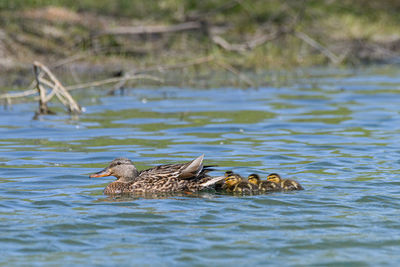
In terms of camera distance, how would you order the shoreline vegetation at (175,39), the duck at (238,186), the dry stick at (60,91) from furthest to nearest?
1. the shoreline vegetation at (175,39)
2. the dry stick at (60,91)
3. the duck at (238,186)

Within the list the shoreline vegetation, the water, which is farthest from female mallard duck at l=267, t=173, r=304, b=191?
the shoreline vegetation

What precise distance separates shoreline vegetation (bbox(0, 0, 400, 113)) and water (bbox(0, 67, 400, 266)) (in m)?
4.82

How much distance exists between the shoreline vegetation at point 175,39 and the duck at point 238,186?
12442mm

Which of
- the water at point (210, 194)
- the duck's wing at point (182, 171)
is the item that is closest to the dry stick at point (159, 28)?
the water at point (210, 194)

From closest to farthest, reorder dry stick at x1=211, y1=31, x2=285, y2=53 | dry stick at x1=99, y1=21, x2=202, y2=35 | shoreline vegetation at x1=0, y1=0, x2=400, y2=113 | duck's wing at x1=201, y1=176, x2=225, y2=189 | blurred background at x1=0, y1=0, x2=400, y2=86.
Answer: duck's wing at x1=201, y1=176, x2=225, y2=189 → dry stick at x1=211, y1=31, x2=285, y2=53 → shoreline vegetation at x1=0, y1=0, x2=400, y2=113 → blurred background at x1=0, y1=0, x2=400, y2=86 → dry stick at x1=99, y1=21, x2=202, y2=35

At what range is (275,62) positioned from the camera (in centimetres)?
2603

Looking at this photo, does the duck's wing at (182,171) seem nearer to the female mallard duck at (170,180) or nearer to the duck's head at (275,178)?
the female mallard duck at (170,180)

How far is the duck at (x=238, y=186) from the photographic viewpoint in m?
8.01

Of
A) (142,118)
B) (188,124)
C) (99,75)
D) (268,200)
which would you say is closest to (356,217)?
(268,200)

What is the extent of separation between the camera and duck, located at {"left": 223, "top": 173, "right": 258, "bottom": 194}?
8008 millimetres

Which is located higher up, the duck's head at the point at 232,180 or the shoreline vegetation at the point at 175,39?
the shoreline vegetation at the point at 175,39

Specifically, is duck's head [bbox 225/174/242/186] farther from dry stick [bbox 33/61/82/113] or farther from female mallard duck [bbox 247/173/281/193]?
dry stick [bbox 33/61/82/113]

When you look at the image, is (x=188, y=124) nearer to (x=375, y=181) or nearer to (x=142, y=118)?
(x=142, y=118)

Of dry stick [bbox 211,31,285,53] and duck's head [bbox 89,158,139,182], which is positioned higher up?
dry stick [bbox 211,31,285,53]
